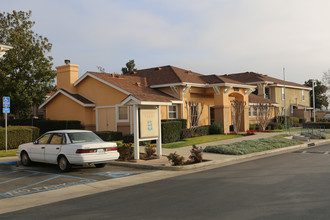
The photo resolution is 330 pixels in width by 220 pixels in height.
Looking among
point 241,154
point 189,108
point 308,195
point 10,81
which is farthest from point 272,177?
point 10,81

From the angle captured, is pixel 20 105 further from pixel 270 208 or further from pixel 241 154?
pixel 270 208

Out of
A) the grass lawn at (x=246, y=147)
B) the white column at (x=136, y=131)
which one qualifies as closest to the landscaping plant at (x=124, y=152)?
the white column at (x=136, y=131)

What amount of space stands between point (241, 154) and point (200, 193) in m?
8.12

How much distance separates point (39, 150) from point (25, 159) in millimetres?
1148

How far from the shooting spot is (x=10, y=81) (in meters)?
28.2

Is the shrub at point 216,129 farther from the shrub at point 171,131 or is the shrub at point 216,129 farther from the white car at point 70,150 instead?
the white car at point 70,150

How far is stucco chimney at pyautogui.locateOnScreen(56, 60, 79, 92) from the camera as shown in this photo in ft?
89.6

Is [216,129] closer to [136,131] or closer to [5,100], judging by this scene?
[136,131]

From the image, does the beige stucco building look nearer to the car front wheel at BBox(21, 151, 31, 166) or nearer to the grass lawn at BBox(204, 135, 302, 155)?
the grass lawn at BBox(204, 135, 302, 155)

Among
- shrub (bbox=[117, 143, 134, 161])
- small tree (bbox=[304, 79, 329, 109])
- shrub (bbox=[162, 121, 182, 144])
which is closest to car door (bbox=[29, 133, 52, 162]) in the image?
shrub (bbox=[117, 143, 134, 161])

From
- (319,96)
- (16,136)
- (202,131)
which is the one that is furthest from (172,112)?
(319,96)

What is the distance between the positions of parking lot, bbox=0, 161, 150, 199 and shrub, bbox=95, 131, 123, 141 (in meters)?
7.34

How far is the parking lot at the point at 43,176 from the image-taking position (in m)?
9.73

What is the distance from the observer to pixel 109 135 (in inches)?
865
